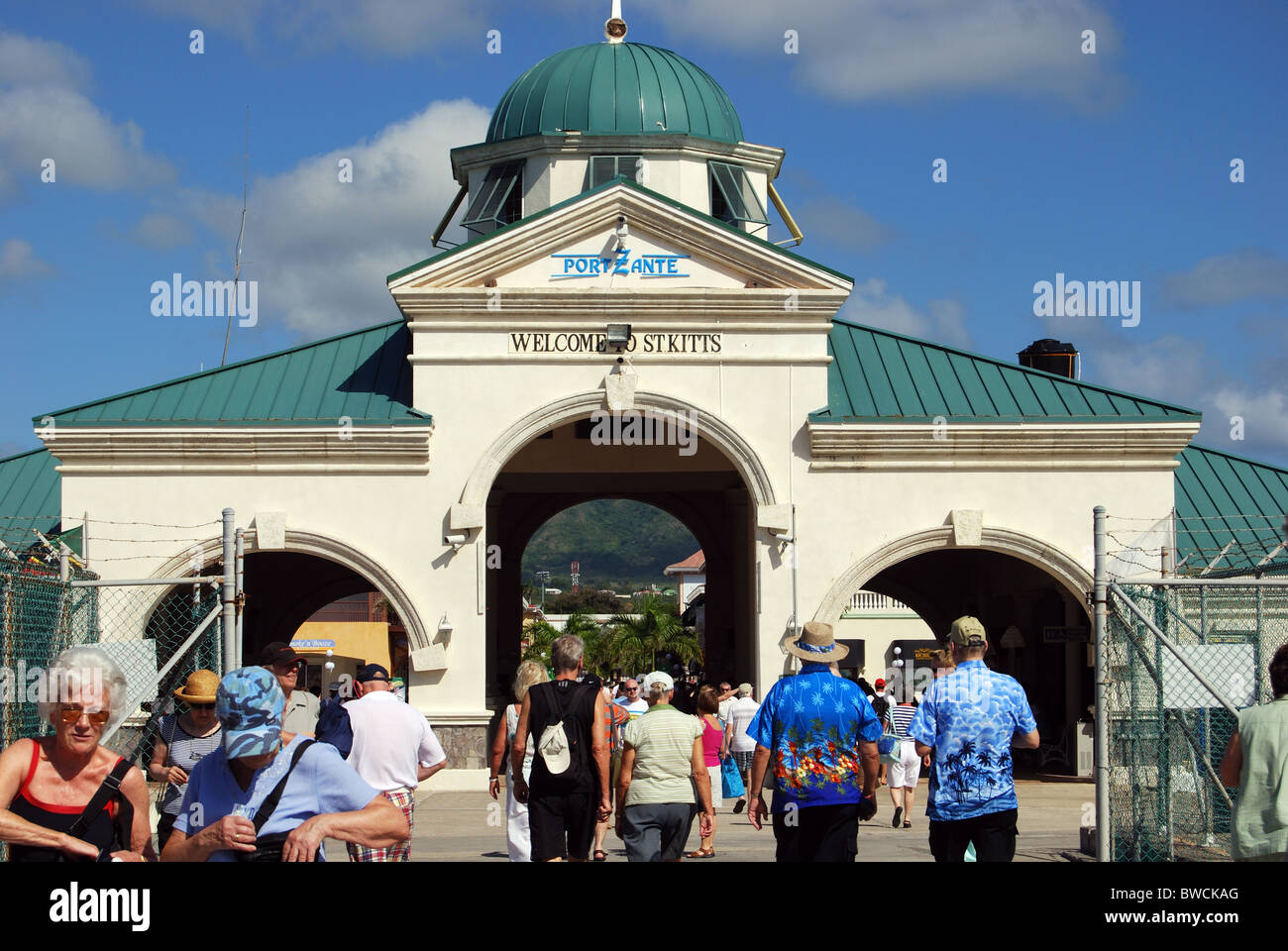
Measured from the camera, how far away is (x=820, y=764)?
7902 mm

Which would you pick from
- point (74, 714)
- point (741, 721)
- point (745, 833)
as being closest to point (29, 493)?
point (741, 721)

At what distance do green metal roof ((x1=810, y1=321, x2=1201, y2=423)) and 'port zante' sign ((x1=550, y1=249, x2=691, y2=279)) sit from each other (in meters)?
2.90

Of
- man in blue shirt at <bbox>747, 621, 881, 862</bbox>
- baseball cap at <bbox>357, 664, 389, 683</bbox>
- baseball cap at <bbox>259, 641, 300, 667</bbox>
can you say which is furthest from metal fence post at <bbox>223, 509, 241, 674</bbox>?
man in blue shirt at <bbox>747, 621, 881, 862</bbox>

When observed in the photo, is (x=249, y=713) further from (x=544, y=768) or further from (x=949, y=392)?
(x=949, y=392)

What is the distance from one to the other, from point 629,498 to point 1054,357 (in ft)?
27.9

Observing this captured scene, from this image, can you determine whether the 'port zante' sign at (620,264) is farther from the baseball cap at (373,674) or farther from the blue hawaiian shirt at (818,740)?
the blue hawaiian shirt at (818,740)

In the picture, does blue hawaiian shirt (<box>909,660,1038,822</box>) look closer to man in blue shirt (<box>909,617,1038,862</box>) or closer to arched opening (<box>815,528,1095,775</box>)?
man in blue shirt (<box>909,617,1038,862</box>)

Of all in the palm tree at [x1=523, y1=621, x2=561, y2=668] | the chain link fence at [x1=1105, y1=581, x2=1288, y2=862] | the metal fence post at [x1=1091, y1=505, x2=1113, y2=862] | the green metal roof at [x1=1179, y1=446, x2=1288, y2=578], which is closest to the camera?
the metal fence post at [x1=1091, y1=505, x2=1113, y2=862]

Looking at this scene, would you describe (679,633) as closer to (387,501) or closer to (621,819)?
(387,501)

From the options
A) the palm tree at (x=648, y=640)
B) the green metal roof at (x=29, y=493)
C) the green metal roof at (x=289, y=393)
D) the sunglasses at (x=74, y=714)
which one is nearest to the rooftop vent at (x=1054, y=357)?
the green metal roof at (x=289, y=393)

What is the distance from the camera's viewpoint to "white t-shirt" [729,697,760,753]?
699 inches
